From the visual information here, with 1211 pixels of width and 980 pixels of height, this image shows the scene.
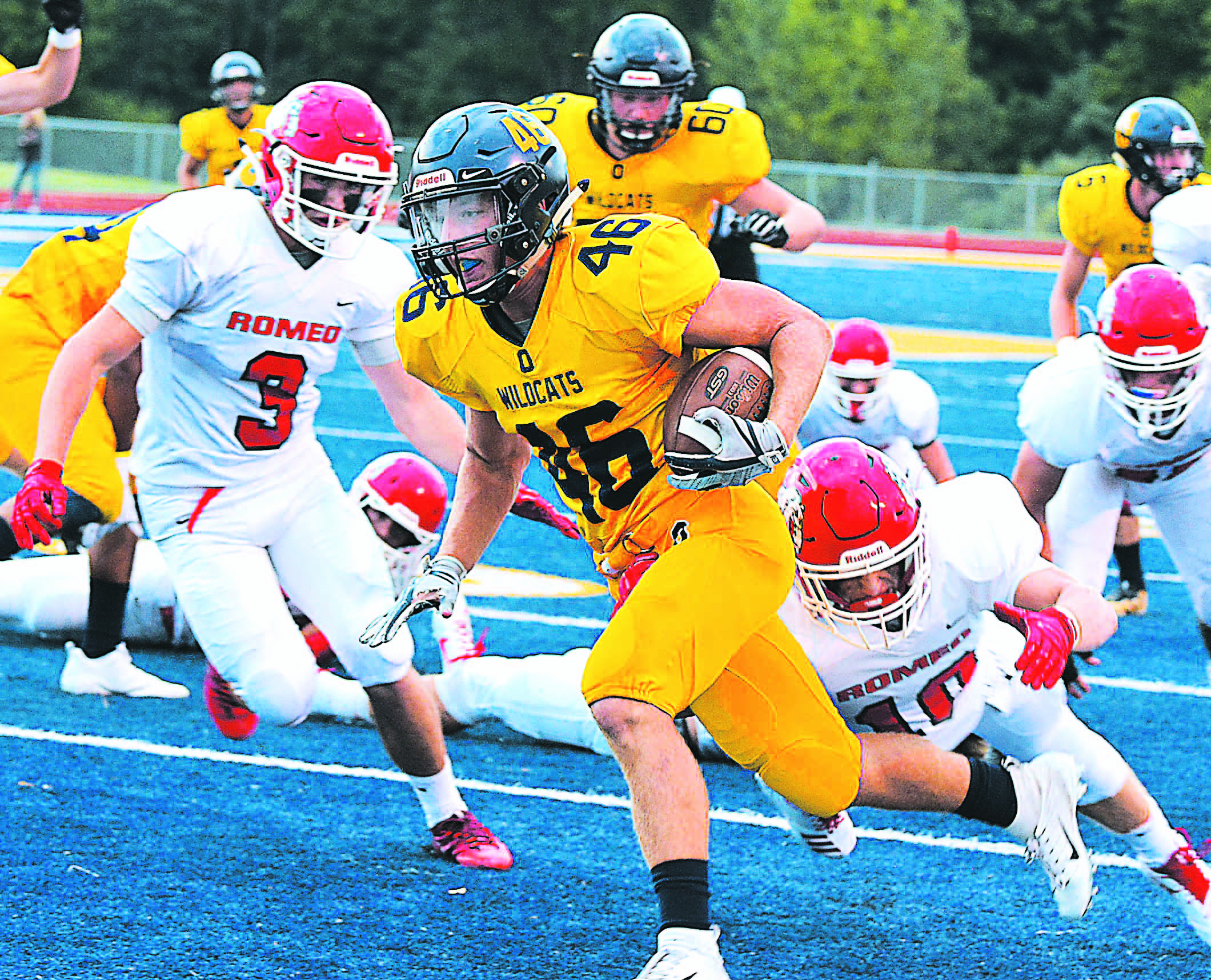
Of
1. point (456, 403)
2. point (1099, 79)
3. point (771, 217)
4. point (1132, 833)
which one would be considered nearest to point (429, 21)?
point (1099, 79)

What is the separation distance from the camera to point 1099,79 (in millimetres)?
35875

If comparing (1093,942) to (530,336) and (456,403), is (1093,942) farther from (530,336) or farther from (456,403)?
(456,403)

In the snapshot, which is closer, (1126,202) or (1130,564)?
(1126,202)

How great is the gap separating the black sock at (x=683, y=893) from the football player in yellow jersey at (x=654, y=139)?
3125 mm

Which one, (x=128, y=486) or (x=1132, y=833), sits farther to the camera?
(x=128, y=486)

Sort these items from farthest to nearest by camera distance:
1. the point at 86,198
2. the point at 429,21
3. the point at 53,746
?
the point at 429,21 → the point at 86,198 → the point at 53,746

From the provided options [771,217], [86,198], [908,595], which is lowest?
[86,198]

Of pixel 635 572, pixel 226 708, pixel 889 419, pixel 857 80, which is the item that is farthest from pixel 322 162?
pixel 857 80

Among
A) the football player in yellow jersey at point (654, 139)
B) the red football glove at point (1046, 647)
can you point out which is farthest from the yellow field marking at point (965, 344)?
the red football glove at point (1046, 647)

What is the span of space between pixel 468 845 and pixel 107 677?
1.74 meters

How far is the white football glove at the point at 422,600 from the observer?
332 cm

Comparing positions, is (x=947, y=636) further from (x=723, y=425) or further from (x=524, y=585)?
(x=524, y=585)

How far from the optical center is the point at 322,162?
388 centimetres

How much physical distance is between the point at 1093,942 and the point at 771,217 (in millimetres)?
2795
